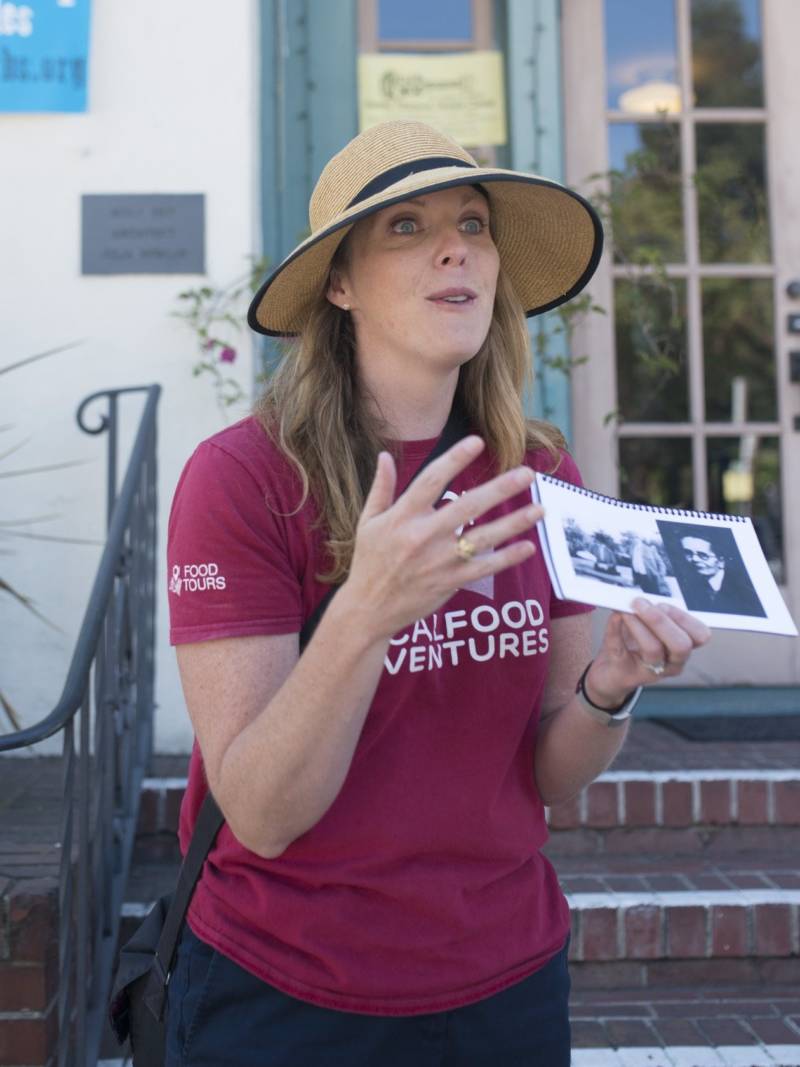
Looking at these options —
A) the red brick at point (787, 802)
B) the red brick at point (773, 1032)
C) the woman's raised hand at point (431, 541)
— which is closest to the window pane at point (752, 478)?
the red brick at point (787, 802)

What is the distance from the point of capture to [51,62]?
3.75m

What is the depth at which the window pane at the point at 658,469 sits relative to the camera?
4344 mm

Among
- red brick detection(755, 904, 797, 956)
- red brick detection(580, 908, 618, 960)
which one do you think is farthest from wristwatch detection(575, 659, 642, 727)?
red brick detection(755, 904, 797, 956)

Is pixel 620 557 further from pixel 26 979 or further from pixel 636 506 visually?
pixel 26 979

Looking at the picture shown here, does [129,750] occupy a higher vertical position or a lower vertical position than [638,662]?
lower

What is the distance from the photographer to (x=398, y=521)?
1.05 metres

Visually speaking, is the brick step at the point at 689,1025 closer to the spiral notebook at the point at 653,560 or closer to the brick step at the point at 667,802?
the brick step at the point at 667,802

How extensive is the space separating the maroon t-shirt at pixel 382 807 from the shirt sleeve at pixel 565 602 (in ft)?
0.51

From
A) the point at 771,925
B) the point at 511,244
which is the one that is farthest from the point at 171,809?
the point at 511,244

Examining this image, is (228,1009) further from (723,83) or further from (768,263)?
(723,83)

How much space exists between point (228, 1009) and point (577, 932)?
1722mm

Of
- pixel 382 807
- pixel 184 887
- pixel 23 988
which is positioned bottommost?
pixel 23 988

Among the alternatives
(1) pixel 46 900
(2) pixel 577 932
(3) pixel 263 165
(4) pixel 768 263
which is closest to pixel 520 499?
(1) pixel 46 900

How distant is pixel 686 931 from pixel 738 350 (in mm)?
2435
